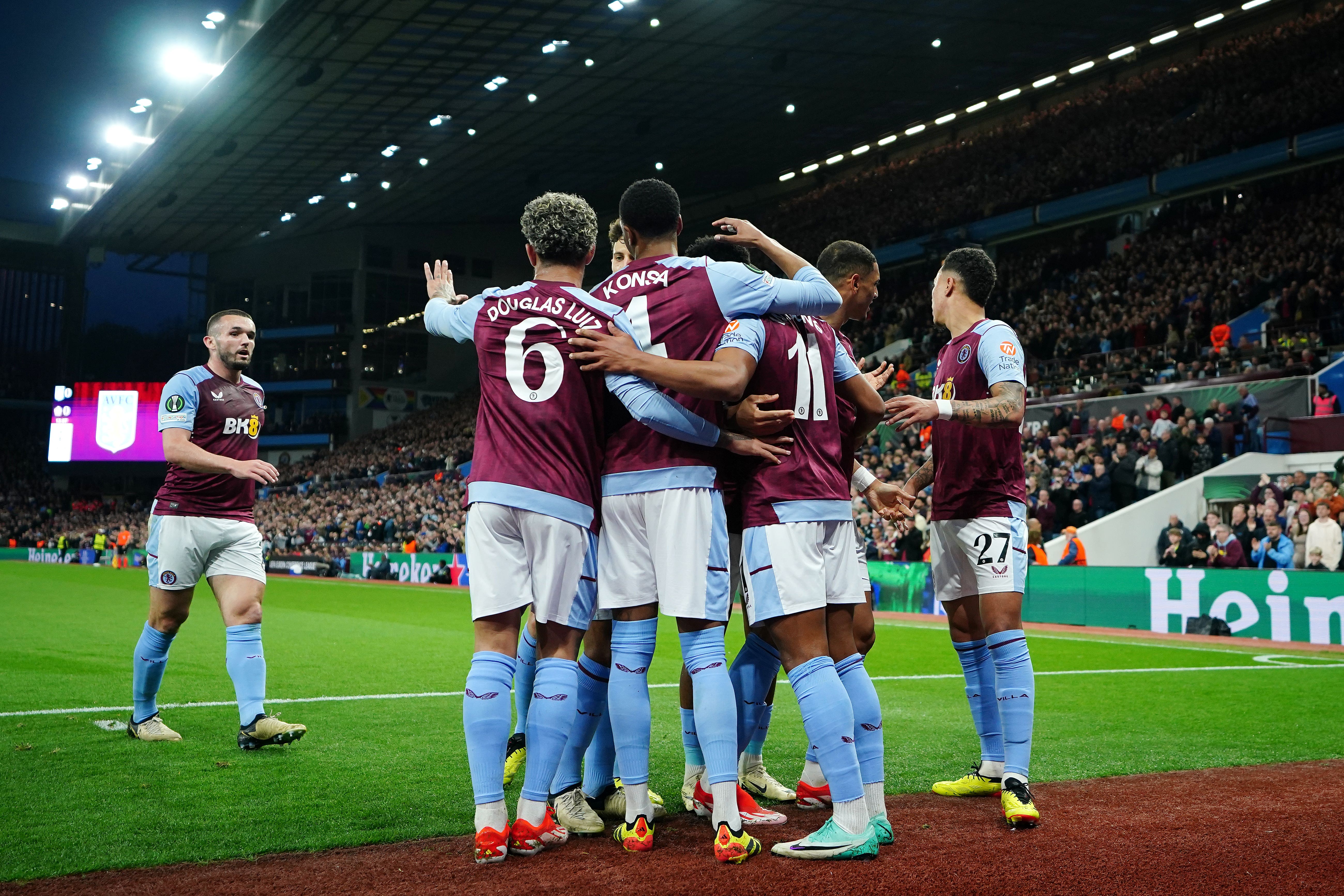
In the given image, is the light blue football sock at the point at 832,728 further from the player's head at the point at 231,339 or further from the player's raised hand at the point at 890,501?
the player's head at the point at 231,339

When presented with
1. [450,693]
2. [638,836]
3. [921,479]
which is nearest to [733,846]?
[638,836]

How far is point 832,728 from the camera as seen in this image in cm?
384

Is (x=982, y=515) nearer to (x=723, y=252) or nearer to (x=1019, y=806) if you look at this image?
(x=1019, y=806)

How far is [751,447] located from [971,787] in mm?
2066

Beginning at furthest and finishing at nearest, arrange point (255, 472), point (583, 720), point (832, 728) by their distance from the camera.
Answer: point (255, 472) < point (583, 720) < point (832, 728)

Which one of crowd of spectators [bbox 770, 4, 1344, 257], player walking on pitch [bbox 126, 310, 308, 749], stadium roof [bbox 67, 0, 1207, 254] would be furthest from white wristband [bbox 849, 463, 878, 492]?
crowd of spectators [bbox 770, 4, 1344, 257]

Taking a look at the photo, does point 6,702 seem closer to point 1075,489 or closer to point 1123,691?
point 1123,691

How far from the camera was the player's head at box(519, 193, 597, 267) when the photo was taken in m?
4.26

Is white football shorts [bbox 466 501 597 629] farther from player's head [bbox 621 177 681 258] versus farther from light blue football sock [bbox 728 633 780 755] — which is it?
player's head [bbox 621 177 681 258]

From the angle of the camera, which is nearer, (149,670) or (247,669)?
(247,669)

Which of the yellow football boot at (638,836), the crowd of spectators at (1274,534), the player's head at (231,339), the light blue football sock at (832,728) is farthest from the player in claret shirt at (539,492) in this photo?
the crowd of spectators at (1274,534)

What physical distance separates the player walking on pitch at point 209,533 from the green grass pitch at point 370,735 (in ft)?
1.25

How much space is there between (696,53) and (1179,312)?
47.9 feet

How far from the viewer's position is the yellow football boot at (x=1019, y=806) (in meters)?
4.24
